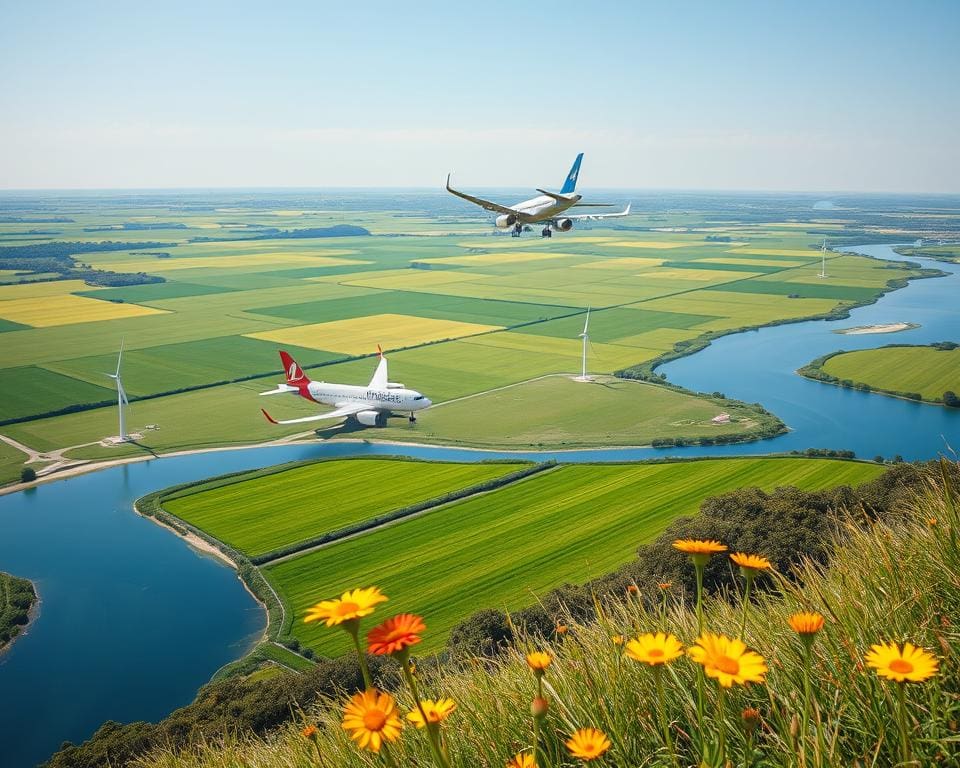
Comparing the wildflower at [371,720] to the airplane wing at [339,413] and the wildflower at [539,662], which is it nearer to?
the wildflower at [539,662]

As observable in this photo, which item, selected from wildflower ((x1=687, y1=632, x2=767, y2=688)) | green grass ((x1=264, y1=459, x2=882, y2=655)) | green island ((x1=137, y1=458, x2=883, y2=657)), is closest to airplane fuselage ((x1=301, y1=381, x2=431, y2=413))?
green island ((x1=137, y1=458, x2=883, y2=657))

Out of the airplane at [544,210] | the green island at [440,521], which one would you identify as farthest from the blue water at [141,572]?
the airplane at [544,210]

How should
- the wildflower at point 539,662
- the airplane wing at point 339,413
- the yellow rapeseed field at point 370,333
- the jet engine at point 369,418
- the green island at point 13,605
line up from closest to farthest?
the wildflower at point 539,662, the green island at point 13,605, the airplane wing at point 339,413, the jet engine at point 369,418, the yellow rapeseed field at point 370,333

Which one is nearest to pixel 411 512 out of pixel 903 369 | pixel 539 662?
pixel 539 662

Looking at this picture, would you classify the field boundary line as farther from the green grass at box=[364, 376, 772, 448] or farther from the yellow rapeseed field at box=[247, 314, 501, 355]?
the yellow rapeseed field at box=[247, 314, 501, 355]

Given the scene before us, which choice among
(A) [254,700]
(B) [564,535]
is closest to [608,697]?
(A) [254,700]

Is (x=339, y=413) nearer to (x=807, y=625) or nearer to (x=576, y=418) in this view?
(x=576, y=418)
